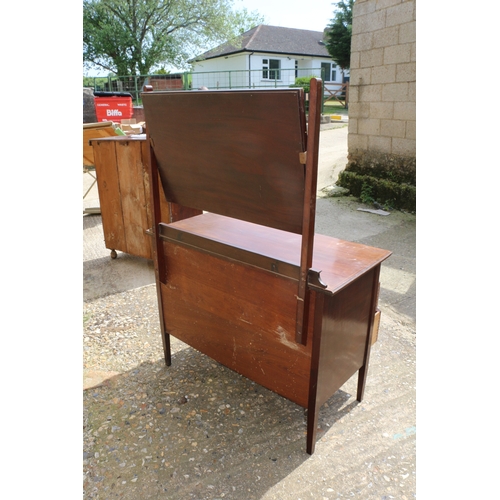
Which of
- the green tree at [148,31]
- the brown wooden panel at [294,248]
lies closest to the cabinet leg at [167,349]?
the brown wooden panel at [294,248]

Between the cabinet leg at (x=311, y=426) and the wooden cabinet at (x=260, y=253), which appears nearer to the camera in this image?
the wooden cabinet at (x=260, y=253)

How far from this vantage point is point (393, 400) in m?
2.37

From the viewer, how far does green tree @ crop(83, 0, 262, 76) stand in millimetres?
26391

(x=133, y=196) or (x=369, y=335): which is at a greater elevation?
(x=133, y=196)

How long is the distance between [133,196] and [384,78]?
4.16 meters

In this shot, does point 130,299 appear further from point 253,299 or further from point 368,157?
point 368,157

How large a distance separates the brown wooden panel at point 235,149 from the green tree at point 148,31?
2799cm

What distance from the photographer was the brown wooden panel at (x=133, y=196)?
150 inches

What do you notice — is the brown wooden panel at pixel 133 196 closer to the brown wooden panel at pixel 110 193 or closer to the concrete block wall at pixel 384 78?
the brown wooden panel at pixel 110 193

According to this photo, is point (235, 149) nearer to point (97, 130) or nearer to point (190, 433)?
point (190, 433)

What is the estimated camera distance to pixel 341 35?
28.4 metres

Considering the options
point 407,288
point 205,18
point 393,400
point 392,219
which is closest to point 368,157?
point 392,219

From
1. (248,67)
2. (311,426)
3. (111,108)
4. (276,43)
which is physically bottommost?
(311,426)

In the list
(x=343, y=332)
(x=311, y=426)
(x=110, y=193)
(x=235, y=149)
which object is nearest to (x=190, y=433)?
(x=311, y=426)
